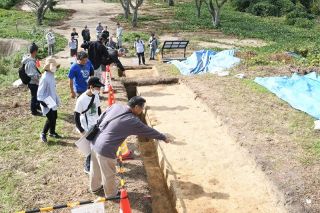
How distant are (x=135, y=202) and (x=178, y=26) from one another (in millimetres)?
25366

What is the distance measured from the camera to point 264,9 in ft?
129

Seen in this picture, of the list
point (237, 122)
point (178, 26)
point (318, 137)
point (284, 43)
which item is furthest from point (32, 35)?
point (318, 137)

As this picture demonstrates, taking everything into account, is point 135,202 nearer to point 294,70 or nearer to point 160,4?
point 294,70

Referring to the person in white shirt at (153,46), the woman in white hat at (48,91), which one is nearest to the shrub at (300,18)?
the person in white shirt at (153,46)

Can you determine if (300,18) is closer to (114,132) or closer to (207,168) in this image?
(207,168)

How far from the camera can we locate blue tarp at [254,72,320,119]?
1080cm

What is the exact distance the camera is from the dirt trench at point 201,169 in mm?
6613

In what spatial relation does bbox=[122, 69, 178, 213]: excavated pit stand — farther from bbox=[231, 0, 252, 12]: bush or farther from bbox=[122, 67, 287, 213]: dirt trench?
bbox=[231, 0, 252, 12]: bush

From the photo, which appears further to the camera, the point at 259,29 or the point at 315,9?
the point at 315,9

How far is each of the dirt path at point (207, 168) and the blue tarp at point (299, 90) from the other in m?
2.58

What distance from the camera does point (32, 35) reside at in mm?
26312

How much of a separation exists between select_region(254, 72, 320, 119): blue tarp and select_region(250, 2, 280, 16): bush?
2757 cm

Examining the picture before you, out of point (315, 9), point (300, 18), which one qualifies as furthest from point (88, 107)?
point (315, 9)

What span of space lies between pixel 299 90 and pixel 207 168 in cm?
578
